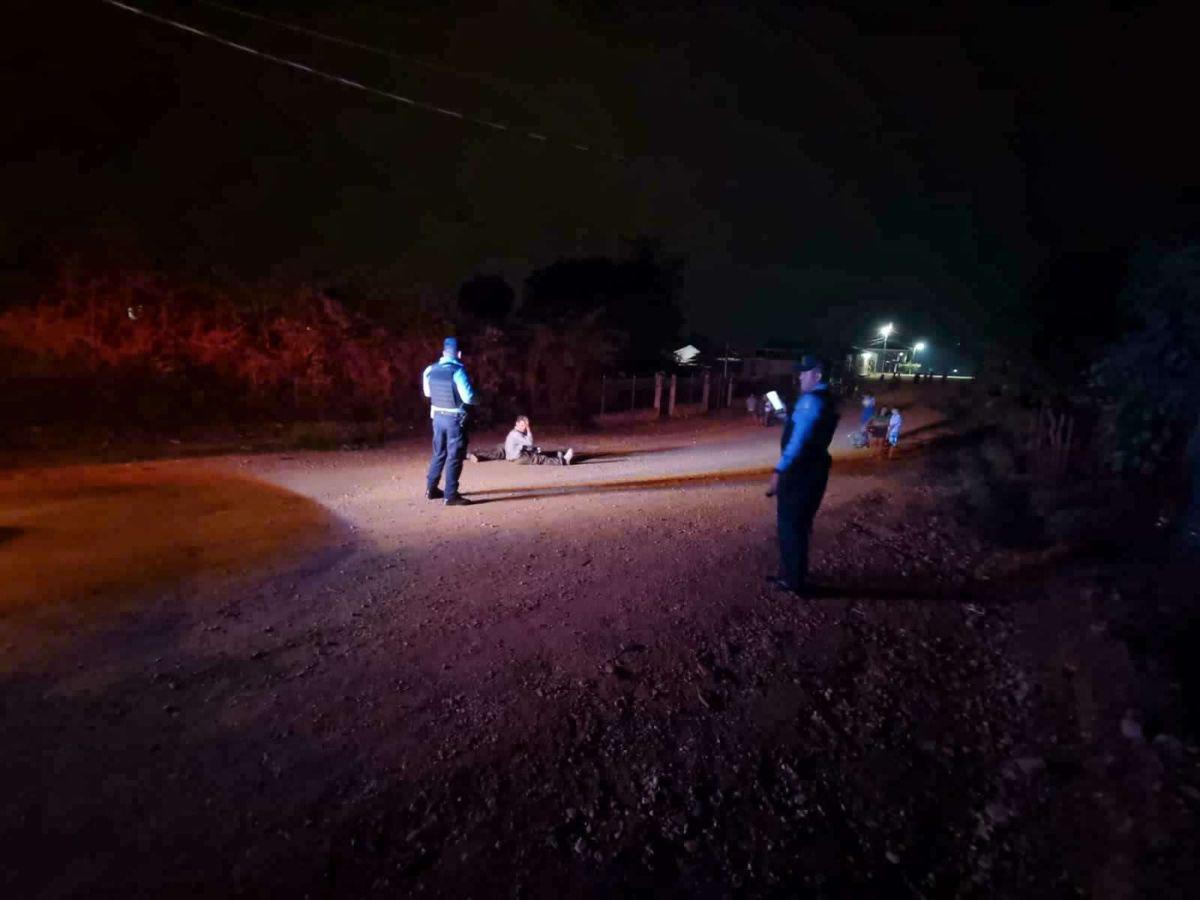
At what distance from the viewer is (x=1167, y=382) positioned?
267 inches

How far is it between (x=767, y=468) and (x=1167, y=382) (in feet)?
20.0

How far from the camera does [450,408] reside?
786cm

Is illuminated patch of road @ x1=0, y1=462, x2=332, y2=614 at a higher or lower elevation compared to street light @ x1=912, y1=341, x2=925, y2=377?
lower

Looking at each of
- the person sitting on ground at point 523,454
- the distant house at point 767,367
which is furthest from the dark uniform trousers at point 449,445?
the distant house at point 767,367

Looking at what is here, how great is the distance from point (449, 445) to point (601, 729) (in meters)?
4.97

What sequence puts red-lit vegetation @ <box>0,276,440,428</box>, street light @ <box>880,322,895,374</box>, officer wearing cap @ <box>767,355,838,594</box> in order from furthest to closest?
street light @ <box>880,322,895,374</box> → red-lit vegetation @ <box>0,276,440,428</box> → officer wearing cap @ <box>767,355,838,594</box>

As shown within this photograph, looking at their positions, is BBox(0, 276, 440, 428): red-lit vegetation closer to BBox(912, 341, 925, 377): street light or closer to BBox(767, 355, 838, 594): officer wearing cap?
BBox(767, 355, 838, 594): officer wearing cap

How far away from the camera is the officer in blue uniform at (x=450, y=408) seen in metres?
7.86

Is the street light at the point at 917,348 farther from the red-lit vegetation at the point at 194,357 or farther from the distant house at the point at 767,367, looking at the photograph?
the red-lit vegetation at the point at 194,357

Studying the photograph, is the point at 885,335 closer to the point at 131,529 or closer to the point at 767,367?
the point at 767,367

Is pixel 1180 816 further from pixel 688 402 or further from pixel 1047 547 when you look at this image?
pixel 688 402

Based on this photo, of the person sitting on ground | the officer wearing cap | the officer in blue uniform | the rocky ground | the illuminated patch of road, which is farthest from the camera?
the person sitting on ground

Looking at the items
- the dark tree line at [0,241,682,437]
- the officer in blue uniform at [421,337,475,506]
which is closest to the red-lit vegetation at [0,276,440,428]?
the dark tree line at [0,241,682,437]

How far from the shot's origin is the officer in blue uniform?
25.8 ft
